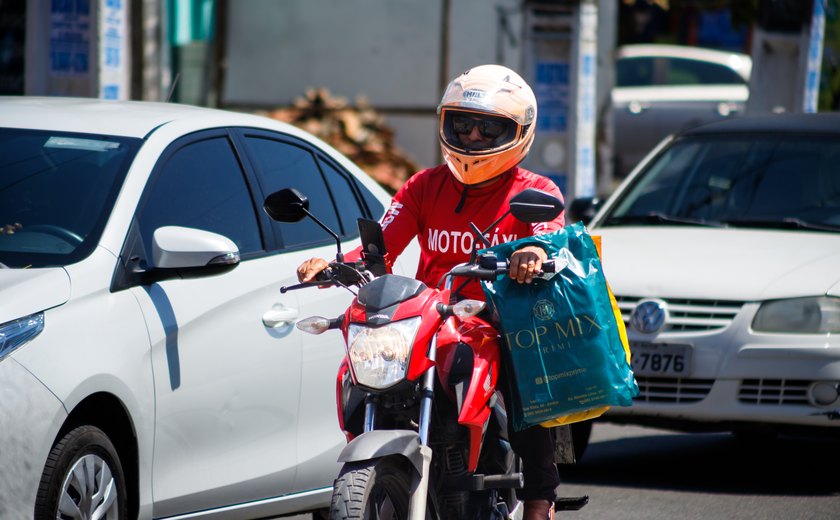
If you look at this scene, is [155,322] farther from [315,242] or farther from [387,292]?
[315,242]

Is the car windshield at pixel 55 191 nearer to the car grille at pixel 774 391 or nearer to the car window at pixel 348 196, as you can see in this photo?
the car window at pixel 348 196

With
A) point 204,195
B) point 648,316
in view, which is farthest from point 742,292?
point 204,195

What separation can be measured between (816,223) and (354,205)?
288 cm

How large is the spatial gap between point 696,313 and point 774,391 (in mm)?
553

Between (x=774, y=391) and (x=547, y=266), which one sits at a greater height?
(x=547, y=266)

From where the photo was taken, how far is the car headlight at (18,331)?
423 cm

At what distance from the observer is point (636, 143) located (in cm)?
2156

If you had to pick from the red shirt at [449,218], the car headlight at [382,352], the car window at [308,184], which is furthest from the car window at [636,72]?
the car headlight at [382,352]

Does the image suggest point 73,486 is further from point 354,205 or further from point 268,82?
point 268,82

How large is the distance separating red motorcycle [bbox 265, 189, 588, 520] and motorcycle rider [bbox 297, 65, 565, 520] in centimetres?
8

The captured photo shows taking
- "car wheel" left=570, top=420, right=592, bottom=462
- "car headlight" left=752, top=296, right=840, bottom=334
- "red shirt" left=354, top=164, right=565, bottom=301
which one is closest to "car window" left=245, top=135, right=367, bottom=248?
"red shirt" left=354, top=164, right=565, bottom=301

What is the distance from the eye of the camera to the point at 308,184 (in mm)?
6172

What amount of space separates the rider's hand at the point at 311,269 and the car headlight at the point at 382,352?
0.48 m

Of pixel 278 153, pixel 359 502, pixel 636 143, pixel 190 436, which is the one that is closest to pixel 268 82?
pixel 636 143
